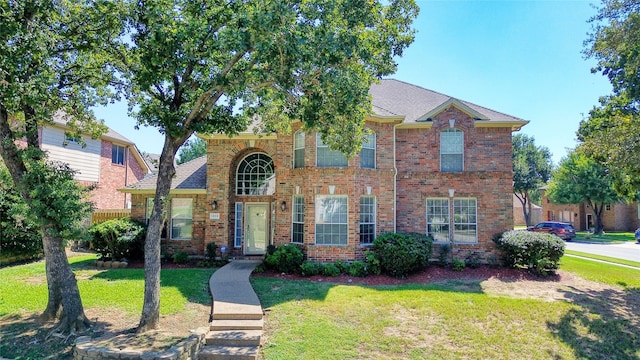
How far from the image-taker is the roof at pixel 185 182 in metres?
14.6

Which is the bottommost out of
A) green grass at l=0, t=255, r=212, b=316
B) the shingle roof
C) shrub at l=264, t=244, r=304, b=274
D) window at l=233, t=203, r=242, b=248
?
green grass at l=0, t=255, r=212, b=316

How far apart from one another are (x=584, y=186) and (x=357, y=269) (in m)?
31.1

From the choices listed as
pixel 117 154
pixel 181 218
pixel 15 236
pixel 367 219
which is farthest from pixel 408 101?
pixel 117 154

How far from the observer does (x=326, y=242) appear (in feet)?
40.4

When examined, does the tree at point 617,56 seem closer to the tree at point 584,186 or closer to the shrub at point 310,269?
the shrub at point 310,269

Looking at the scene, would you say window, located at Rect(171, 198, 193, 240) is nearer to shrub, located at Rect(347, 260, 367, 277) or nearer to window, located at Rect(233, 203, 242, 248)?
window, located at Rect(233, 203, 242, 248)

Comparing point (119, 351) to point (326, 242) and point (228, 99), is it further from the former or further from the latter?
point (326, 242)

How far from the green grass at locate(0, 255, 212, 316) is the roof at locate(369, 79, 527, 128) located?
8558mm

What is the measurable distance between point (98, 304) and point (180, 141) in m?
4.85

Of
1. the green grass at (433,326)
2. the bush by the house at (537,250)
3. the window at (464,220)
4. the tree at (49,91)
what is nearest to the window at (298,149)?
the green grass at (433,326)

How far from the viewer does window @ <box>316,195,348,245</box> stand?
12305 millimetres

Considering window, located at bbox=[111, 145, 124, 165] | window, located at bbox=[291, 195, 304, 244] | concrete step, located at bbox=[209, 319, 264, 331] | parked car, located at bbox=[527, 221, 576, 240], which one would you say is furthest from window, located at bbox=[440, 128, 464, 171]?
parked car, located at bbox=[527, 221, 576, 240]

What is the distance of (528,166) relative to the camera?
39844 mm

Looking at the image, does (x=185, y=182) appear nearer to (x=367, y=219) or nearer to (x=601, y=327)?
(x=367, y=219)
